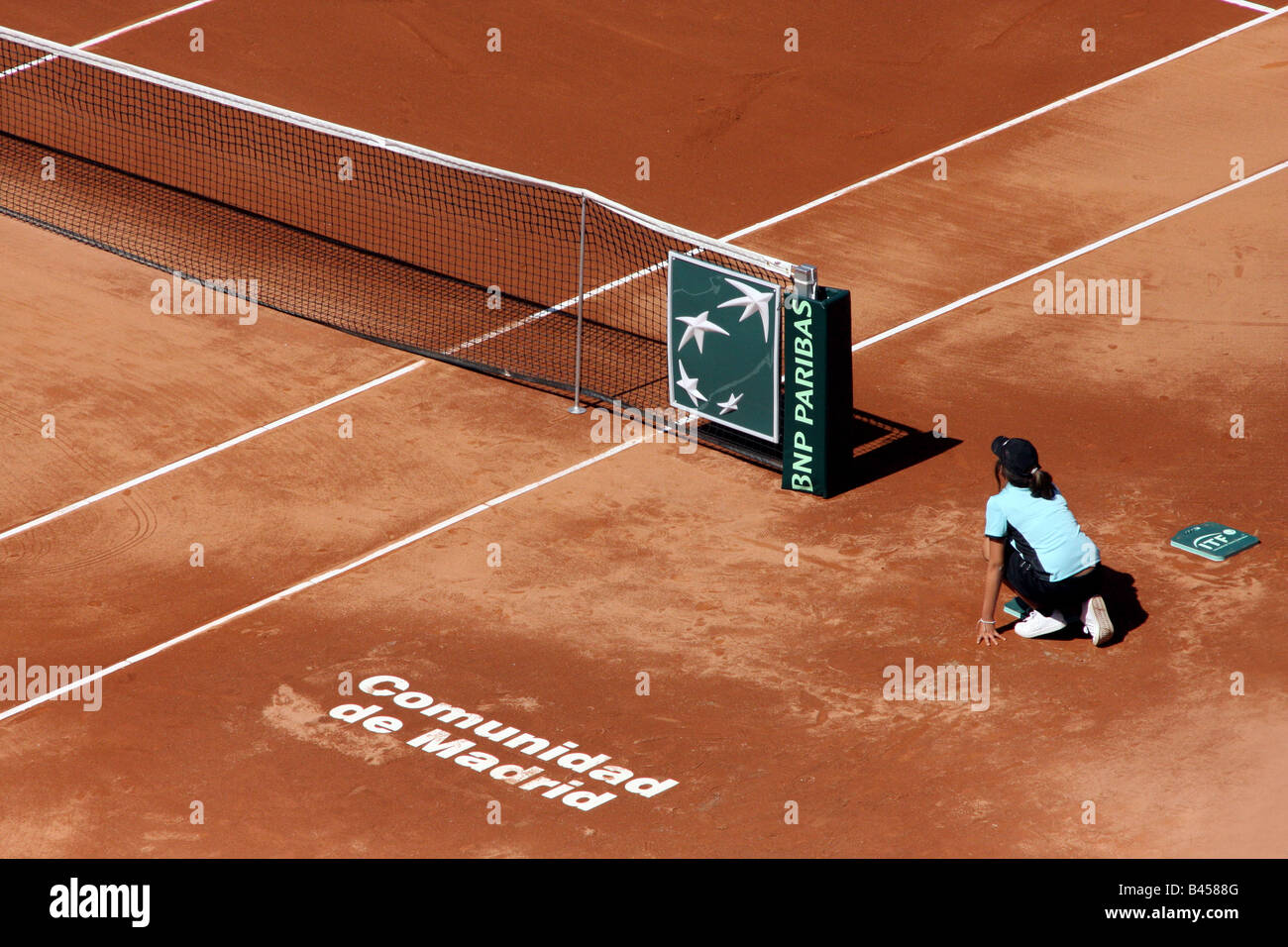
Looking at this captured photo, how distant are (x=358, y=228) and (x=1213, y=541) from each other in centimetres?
984

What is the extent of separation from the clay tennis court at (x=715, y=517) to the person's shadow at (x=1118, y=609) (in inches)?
2.0

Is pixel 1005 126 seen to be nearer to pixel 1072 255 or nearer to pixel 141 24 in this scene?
pixel 1072 255

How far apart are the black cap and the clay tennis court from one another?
1208 millimetres

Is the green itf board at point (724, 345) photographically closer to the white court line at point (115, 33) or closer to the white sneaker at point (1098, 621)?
the white sneaker at point (1098, 621)

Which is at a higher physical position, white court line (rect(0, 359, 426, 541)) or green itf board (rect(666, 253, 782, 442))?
green itf board (rect(666, 253, 782, 442))

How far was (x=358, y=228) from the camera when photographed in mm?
20172

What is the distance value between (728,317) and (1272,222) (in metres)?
7.08

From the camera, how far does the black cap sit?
13.1 metres

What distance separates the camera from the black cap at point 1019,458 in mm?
13125

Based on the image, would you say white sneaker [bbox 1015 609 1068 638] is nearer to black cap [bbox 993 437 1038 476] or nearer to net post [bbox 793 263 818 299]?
black cap [bbox 993 437 1038 476]

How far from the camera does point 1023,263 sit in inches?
750

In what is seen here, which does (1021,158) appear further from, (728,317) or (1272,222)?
(728,317)

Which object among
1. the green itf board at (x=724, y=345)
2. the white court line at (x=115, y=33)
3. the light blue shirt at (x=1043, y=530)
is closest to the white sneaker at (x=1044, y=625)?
the light blue shirt at (x=1043, y=530)

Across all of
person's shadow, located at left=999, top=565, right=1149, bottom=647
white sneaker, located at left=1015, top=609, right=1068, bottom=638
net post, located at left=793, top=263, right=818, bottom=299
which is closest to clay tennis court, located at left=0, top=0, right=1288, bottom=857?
person's shadow, located at left=999, top=565, right=1149, bottom=647
